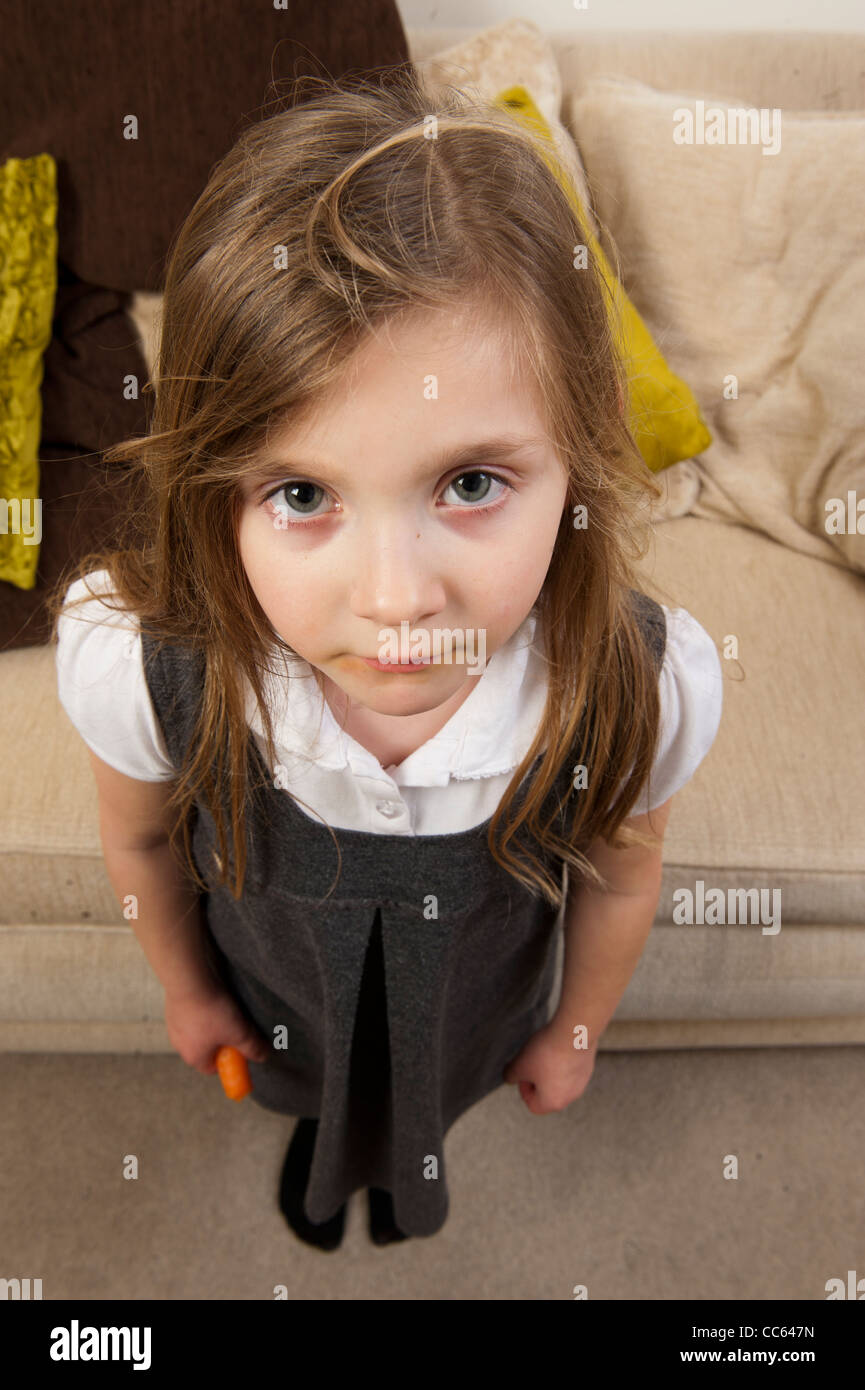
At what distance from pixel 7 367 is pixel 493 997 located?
0.82 meters

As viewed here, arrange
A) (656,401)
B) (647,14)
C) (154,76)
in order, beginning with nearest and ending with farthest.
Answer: (154,76), (656,401), (647,14)

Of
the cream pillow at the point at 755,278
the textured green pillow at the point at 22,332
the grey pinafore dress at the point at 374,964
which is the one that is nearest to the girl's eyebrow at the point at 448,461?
the grey pinafore dress at the point at 374,964

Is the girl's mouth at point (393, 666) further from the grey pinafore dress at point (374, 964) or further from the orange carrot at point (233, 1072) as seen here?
the orange carrot at point (233, 1072)

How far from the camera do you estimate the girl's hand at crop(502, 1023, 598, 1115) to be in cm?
93

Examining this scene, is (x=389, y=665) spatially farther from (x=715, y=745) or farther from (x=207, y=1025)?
(x=715, y=745)

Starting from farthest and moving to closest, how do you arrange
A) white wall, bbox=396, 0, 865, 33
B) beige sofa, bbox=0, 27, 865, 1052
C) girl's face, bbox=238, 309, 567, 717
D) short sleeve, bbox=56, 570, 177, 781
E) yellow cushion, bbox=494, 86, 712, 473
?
white wall, bbox=396, 0, 865, 33
yellow cushion, bbox=494, 86, 712, 473
beige sofa, bbox=0, 27, 865, 1052
short sleeve, bbox=56, 570, 177, 781
girl's face, bbox=238, 309, 567, 717

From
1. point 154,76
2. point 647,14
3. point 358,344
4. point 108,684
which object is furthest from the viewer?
point 647,14

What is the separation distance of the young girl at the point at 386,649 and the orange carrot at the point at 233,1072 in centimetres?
2

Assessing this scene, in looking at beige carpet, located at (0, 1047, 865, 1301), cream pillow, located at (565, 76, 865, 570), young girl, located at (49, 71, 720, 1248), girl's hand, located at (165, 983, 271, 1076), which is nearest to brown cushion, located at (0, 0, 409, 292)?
cream pillow, located at (565, 76, 865, 570)

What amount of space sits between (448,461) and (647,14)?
1.36 metres

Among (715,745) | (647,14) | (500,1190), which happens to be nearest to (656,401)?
(715,745)

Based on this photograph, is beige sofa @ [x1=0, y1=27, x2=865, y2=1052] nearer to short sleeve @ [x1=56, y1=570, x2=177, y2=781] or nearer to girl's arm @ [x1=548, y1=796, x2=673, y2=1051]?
girl's arm @ [x1=548, y1=796, x2=673, y2=1051]

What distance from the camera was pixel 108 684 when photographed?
65cm
